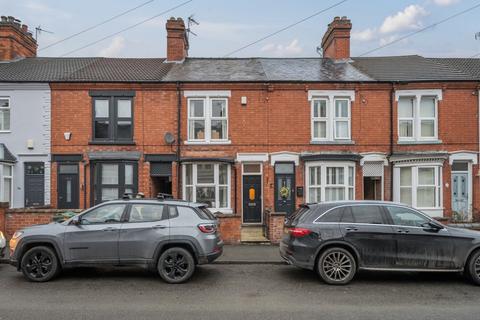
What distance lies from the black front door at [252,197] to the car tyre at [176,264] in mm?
8322

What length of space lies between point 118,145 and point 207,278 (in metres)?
9.25

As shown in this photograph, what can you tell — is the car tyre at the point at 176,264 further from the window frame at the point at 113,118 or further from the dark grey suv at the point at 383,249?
the window frame at the point at 113,118

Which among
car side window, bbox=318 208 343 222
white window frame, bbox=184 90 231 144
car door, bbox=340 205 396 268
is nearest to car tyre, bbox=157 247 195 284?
car side window, bbox=318 208 343 222

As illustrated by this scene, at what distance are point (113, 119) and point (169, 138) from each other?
2.41 m

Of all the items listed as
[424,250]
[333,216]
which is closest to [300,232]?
[333,216]

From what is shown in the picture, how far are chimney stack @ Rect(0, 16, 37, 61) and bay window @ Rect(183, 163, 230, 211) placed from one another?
10.1m

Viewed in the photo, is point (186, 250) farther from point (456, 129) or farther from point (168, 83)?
point (456, 129)

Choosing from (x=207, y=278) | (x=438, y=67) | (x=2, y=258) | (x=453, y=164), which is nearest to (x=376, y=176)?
(x=453, y=164)

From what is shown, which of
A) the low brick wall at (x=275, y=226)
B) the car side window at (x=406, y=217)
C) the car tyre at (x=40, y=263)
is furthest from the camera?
the low brick wall at (x=275, y=226)

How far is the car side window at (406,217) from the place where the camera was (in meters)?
7.99

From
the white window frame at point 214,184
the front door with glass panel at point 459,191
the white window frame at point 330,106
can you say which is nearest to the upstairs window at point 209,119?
the white window frame at point 214,184

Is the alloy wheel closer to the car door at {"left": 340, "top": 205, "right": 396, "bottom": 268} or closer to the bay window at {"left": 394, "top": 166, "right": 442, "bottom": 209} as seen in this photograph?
the car door at {"left": 340, "top": 205, "right": 396, "bottom": 268}

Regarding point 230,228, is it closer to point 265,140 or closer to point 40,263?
point 265,140

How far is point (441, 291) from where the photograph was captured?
735cm
